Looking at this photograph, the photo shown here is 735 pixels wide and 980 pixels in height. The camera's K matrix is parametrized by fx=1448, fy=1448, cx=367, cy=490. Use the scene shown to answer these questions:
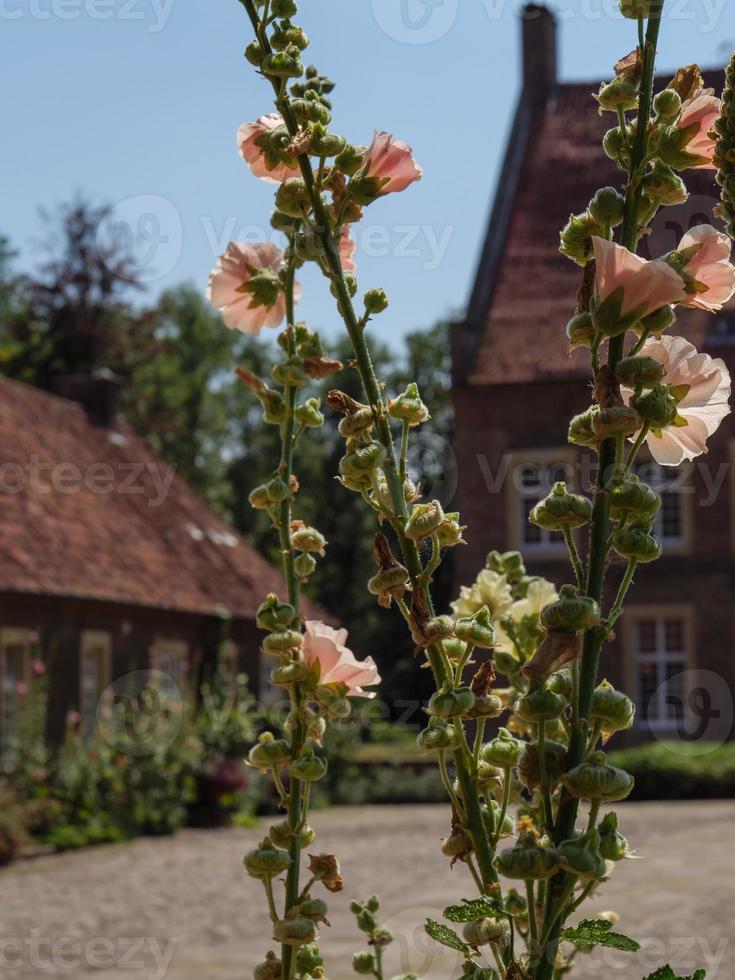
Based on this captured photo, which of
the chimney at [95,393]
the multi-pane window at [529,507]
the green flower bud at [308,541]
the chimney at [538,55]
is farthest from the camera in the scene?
the chimney at [95,393]

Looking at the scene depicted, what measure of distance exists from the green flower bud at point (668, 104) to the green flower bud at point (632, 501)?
264mm

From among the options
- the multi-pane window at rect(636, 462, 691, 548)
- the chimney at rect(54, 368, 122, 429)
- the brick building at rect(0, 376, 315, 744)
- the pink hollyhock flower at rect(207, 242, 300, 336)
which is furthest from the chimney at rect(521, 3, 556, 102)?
the pink hollyhock flower at rect(207, 242, 300, 336)

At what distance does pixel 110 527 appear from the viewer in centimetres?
2294

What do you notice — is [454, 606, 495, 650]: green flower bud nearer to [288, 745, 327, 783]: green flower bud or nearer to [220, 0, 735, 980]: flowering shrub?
[220, 0, 735, 980]: flowering shrub

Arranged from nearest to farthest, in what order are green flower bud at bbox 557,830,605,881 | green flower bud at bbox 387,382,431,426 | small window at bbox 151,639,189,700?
green flower bud at bbox 557,830,605,881 < green flower bud at bbox 387,382,431,426 < small window at bbox 151,639,189,700

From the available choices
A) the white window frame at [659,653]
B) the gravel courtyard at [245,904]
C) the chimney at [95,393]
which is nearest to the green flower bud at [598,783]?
the gravel courtyard at [245,904]

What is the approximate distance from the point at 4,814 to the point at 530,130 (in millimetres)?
16111

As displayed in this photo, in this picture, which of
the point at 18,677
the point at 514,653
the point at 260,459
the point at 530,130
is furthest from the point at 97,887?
the point at 260,459

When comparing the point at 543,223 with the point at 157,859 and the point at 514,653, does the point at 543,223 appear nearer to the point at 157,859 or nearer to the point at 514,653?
the point at 157,859

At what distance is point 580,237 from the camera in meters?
0.97

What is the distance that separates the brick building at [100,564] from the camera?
62.5ft

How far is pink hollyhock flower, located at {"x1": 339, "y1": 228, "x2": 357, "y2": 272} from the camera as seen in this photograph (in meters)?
1.21

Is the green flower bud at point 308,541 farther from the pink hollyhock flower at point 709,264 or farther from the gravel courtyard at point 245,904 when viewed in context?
the gravel courtyard at point 245,904

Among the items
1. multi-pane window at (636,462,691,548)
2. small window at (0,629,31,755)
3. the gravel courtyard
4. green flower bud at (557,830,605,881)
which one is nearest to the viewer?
green flower bud at (557,830,605,881)
